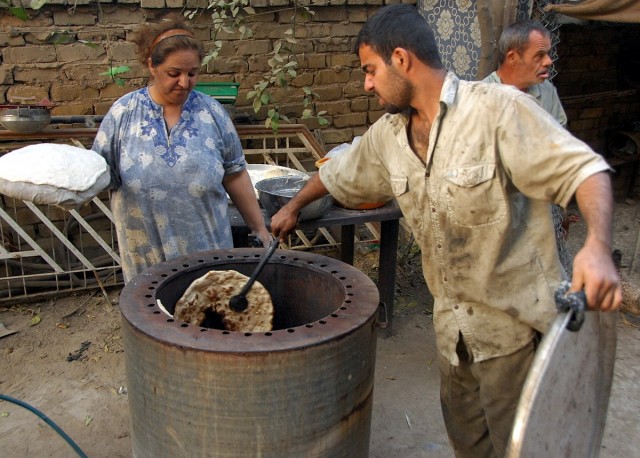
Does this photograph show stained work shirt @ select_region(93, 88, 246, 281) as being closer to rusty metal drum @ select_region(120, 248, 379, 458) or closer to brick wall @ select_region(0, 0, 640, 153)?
rusty metal drum @ select_region(120, 248, 379, 458)

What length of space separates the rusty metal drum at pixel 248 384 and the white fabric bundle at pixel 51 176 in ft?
1.33

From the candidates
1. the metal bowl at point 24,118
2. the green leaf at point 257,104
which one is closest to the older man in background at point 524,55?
the green leaf at point 257,104

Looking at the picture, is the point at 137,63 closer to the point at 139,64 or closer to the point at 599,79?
the point at 139,64

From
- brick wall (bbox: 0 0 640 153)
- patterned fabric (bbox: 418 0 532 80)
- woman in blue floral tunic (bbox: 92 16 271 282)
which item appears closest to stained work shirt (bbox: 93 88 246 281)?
woman in blue floral tunic (bbox: 92 16 271 282)

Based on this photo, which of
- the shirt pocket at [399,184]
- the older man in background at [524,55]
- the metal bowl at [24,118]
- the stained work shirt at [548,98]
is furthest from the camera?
the stained work shirt at [548,98]

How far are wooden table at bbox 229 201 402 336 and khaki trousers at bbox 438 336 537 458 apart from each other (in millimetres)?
1373

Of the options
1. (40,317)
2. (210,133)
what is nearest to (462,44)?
(210,133)

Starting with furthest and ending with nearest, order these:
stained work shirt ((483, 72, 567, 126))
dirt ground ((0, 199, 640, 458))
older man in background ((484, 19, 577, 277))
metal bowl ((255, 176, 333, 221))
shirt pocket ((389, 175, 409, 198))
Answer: stained work shirt ((483, 72, 567, 126)) → older man in background ((484, 19, 577, 277)) → metal bowl ((255, 176, 333, 221)) → dirt ground ((0, 199, 640, 458)) → shirt pocket ((389, 175, 409, 198))

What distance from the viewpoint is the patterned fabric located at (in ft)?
15.6

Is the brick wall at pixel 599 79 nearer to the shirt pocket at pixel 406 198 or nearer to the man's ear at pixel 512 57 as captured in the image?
the man's ear at pixel 512 57

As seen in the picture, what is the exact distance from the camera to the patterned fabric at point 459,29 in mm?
4750

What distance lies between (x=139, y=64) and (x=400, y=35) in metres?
3.35

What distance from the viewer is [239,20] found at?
460cm

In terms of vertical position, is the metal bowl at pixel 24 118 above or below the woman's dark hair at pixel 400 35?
below
